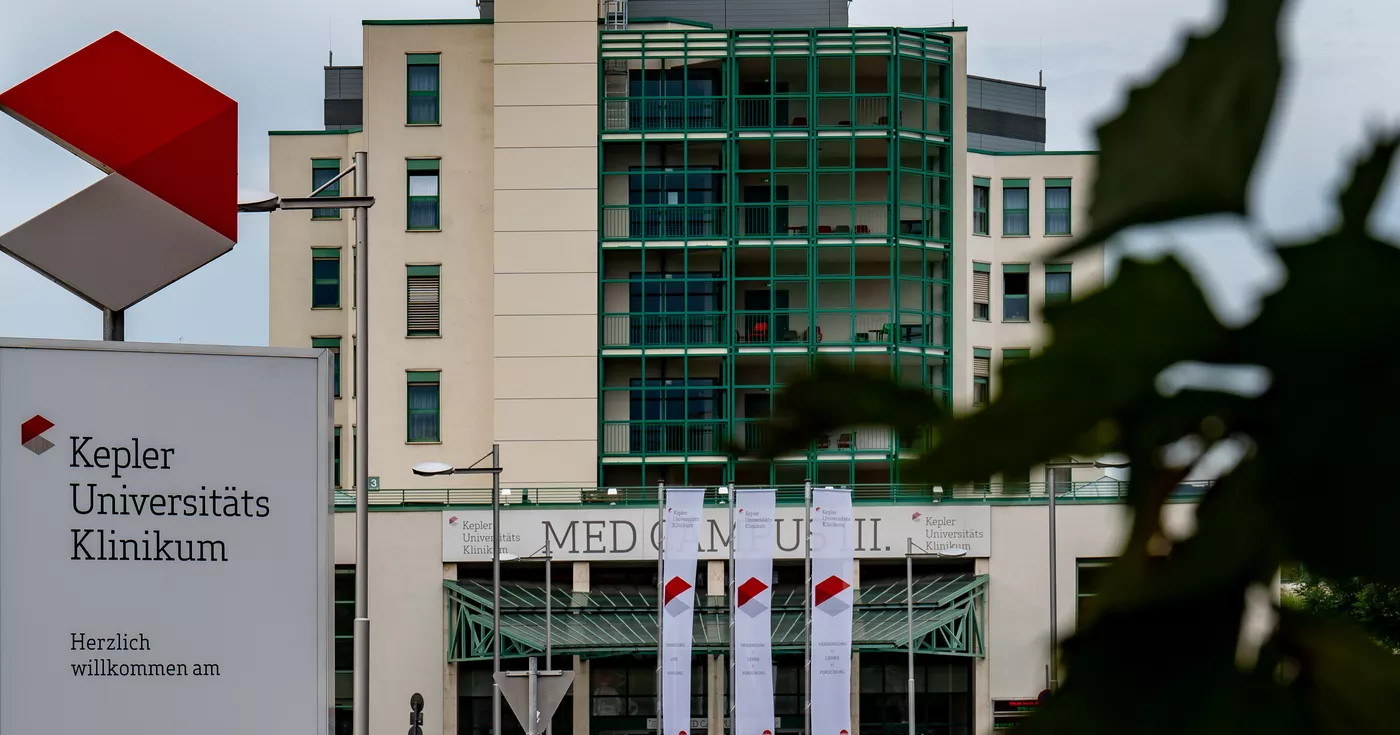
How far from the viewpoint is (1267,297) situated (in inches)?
15.6

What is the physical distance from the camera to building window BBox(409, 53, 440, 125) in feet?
141

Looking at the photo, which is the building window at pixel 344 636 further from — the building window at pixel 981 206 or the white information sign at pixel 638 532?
the building window at pixel 981 206

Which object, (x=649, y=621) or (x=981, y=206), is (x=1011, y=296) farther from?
(x=649, y=621)

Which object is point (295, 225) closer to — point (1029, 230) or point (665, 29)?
point (665, 29)

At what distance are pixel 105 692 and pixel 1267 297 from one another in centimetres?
827

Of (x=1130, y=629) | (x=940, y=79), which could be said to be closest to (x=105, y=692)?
(x=1130, y=629)

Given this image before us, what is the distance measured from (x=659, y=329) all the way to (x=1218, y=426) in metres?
42.0

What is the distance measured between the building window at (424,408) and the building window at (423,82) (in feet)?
23.3

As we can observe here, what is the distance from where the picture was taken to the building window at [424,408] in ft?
140

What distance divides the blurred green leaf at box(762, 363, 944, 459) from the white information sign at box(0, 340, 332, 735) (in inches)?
318

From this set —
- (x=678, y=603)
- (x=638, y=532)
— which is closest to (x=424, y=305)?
(x=638, y=532)

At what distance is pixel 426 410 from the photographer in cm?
4281

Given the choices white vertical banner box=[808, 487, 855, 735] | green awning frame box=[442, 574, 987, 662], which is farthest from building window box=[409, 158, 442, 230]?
white vertical banner box=[808, 487, 855, 735]

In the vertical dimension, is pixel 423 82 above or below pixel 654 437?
above
